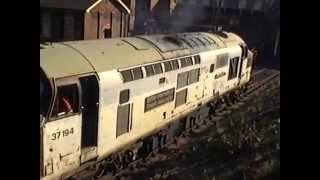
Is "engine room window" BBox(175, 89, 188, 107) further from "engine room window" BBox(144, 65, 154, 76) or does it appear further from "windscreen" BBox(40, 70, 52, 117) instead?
"windscreen" BBox(40, 70, 52, 117)

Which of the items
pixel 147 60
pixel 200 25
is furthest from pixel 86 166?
pixel 200 25

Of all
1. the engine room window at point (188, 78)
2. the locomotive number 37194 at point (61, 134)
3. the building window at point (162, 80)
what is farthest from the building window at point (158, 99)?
the locomotive number 37194 at point (61, 134)

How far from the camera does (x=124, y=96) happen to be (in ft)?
21.9

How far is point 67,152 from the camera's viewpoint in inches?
224

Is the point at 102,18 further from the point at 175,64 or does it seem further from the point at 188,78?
the point at 188,78

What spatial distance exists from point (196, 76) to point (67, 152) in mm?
4374

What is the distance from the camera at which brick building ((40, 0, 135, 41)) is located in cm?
570

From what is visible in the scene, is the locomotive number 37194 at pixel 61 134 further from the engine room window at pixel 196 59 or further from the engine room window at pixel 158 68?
the engine room window at pixel 196 59

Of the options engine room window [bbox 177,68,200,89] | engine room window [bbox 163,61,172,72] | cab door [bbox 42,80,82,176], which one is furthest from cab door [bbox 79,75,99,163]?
engine room window [bbox 177,68,200,89]

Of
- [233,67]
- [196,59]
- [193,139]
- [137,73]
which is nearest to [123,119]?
[137,73]

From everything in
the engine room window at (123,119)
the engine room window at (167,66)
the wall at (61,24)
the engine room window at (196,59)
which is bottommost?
the engine room window at (123,119)

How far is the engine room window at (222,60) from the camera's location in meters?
10.3

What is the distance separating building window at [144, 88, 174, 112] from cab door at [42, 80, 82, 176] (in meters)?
1.90
